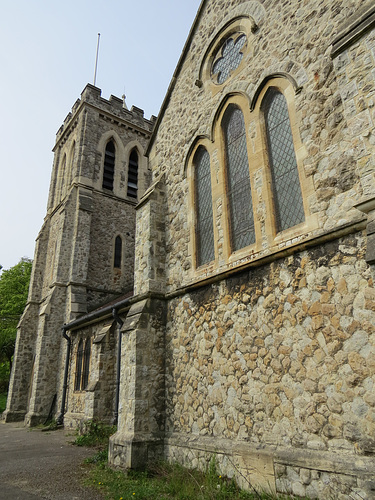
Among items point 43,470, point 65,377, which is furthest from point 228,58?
point 65,377

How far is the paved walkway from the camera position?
5506 mm

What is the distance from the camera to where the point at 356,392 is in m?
4.09

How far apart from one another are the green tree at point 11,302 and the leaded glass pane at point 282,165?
25589 millimetres

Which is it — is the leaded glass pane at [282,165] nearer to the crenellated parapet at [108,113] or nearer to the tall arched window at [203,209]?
the tall arched window at [203,209]

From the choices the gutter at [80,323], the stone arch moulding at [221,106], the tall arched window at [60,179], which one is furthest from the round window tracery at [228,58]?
the tall arched window at [60,179]

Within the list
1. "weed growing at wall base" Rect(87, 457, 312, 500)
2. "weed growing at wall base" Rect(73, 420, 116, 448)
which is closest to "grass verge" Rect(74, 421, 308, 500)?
"weed growing at wall base" Rect(87, 457, 312, 500)

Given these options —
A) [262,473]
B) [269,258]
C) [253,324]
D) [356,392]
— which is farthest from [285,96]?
[262,473]

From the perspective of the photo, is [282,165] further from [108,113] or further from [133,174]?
[108,113]

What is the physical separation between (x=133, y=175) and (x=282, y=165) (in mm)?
18201

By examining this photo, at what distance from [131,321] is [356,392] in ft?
15.4

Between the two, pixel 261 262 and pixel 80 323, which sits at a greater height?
pixel 80 323

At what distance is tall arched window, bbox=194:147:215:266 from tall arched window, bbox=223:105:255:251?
64cm

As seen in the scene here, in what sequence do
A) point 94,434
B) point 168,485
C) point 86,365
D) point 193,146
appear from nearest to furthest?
point 168,485, point 193,146, point 94,434, point 86,365

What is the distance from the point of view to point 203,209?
25.5 ft
